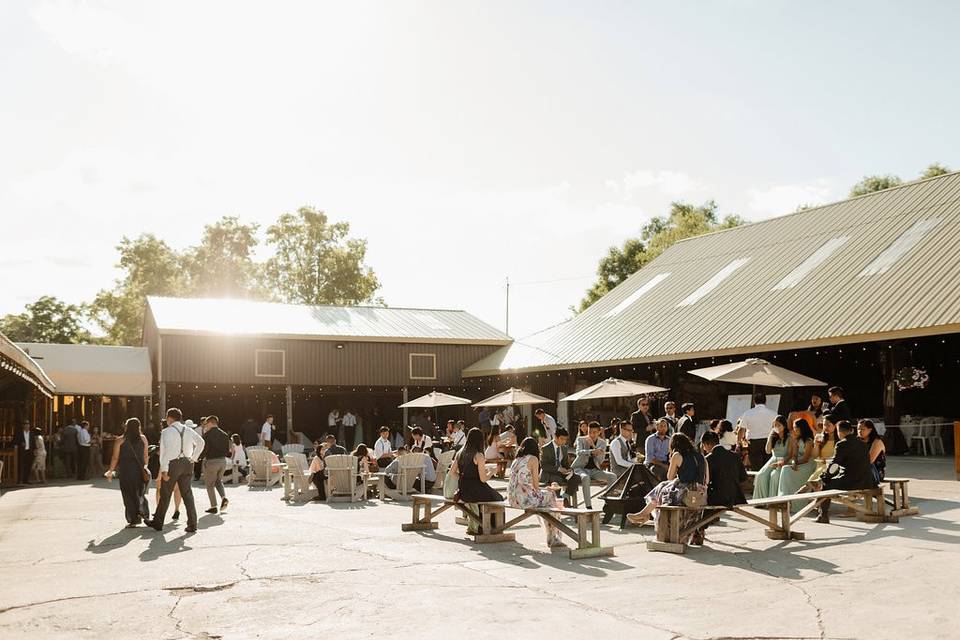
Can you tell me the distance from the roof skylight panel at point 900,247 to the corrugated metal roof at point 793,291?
5 centimetres

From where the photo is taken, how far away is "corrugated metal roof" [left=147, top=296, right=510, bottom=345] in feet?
107

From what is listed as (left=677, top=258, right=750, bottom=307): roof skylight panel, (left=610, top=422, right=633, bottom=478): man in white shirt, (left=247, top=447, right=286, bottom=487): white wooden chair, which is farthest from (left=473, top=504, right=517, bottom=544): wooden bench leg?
(left=677, top=258, right=750, bottom=307): roof skylight panel

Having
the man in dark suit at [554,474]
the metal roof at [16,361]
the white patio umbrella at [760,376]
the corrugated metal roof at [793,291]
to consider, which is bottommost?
the man in dark suit at [554,474]

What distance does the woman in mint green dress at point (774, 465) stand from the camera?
13000 millimetres

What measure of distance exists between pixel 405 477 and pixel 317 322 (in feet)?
59.2

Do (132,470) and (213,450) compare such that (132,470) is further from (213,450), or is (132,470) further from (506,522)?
(506,522)

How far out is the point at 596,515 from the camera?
9875mm

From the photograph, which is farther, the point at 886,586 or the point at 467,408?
the point at 467,408

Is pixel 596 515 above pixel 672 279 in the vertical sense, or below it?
below

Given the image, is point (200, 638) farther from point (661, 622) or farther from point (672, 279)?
point (672, 279)

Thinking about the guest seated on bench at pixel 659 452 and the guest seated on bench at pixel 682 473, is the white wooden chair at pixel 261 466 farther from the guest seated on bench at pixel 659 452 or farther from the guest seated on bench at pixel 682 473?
the guest seated on bench at pixel 682 473

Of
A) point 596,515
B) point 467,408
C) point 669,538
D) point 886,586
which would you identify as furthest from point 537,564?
point 467,408

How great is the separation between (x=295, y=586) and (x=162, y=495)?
17.2 ft

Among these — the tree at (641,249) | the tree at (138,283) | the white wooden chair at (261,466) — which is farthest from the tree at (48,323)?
the white wooden chair at (261,466)
